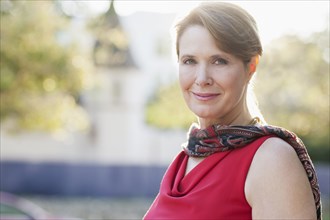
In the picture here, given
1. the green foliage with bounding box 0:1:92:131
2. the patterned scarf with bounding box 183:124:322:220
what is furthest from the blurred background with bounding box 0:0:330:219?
the patterned scarf with bounding box 183:124:322:220

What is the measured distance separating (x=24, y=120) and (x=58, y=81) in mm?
1623

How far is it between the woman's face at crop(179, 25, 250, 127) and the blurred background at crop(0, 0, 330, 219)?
10.6m

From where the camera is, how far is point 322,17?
26.5m

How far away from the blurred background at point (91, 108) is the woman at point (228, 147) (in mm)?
10565

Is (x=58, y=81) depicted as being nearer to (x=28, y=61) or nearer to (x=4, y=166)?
(x=28, y=61)

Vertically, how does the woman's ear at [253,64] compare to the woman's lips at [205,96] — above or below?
above

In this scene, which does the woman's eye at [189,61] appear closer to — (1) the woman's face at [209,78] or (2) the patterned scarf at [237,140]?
(1) the woman's face at [209,78]

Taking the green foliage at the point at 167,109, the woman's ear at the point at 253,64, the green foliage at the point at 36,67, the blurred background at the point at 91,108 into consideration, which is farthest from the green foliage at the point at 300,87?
the woman's ear at the point at 253,64

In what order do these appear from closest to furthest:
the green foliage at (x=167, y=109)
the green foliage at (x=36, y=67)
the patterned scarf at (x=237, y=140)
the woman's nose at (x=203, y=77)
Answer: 1. the patterned scarf at (x=237, y=140)
2. the woman's nose at (x=203, y=77)
3. the green foliage at (x=36, y=67)
4. the green foliage at (x=167, y=109)

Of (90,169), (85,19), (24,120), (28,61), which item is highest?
(85,19)

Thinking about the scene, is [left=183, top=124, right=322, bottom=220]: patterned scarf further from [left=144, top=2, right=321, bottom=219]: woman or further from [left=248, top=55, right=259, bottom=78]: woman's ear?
[left=248, top=55, right=259, bottom=78]: woman's ear

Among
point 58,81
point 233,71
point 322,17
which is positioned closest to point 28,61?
point 58,81

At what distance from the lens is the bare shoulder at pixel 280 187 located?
5.68 feet

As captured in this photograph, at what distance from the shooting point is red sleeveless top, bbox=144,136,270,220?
5.96ft
